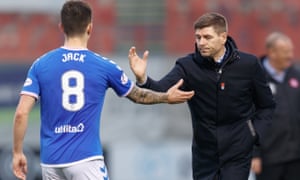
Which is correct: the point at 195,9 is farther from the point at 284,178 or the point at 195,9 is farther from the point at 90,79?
the point at 90,79

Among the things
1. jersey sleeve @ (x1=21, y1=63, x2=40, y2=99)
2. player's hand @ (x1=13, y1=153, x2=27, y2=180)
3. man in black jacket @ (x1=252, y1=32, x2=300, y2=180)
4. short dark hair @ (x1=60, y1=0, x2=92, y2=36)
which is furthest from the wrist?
man in black jacket @ (x1=252, y1=32, x2=300, y2=180)

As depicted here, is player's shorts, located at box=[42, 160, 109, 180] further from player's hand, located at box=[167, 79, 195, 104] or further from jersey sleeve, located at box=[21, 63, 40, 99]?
player's hand, located at box=[167, 79, 195, 104]

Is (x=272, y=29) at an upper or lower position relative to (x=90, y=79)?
lower

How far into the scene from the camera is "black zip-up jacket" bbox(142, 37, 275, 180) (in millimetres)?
7887

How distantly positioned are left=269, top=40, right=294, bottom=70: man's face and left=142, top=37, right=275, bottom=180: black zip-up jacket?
7.00 ft

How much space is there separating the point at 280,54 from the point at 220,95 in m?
2.43

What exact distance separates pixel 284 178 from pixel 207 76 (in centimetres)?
261

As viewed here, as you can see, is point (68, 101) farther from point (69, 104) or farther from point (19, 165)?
point (19, 165)

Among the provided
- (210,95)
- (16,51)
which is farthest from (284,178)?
(16,51)

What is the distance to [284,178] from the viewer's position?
1016cm

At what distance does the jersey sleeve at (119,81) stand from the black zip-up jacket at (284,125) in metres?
3.29

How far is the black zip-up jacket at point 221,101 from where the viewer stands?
25.9 ft

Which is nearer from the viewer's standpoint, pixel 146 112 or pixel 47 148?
pixel 47 148

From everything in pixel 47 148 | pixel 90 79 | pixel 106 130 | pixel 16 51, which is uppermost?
pixel 90 79
